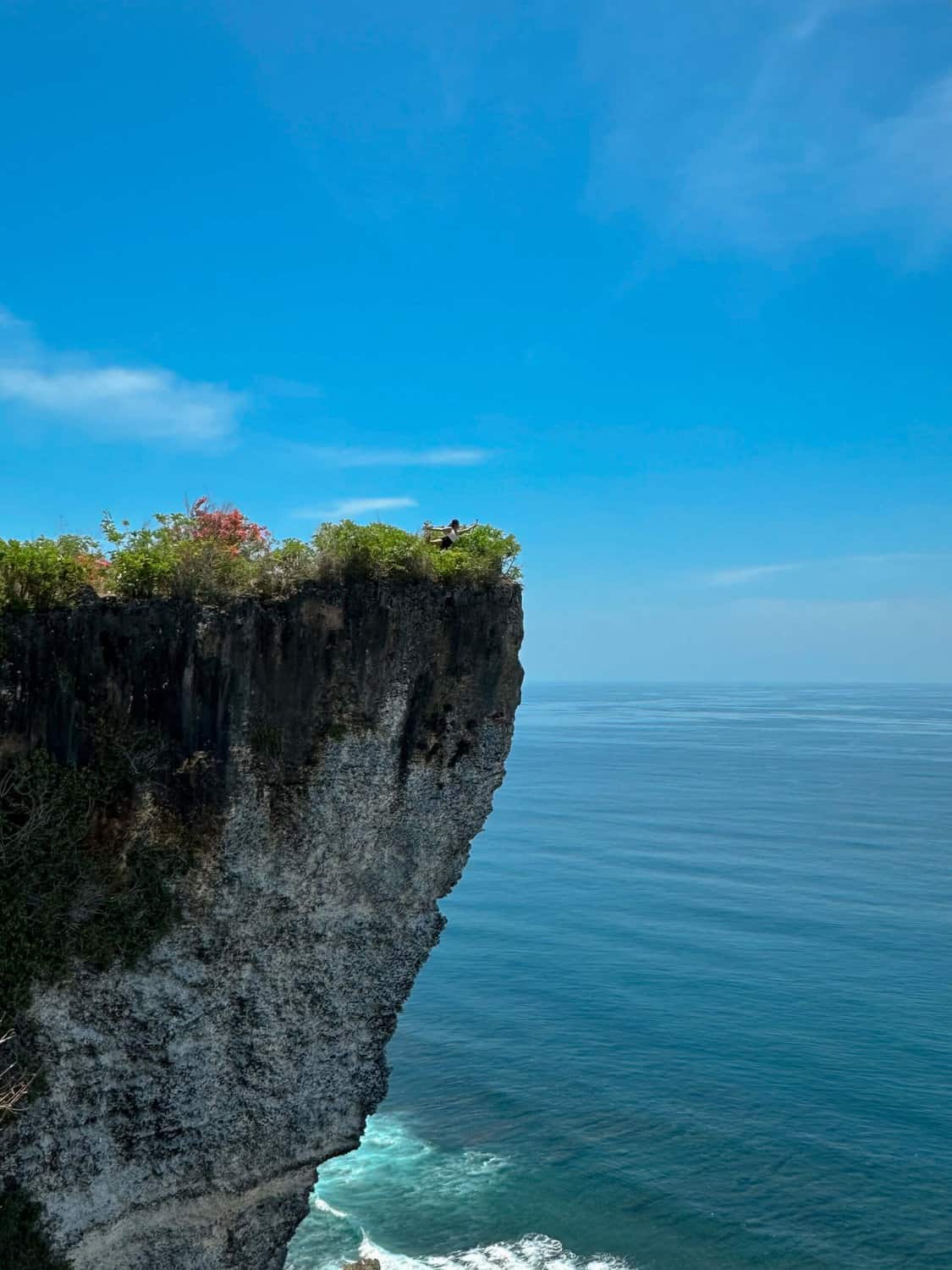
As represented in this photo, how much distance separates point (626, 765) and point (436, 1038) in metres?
87.9

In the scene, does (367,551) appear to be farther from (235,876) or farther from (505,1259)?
(505,1259)

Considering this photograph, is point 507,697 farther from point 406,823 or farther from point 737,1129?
point 737,1129

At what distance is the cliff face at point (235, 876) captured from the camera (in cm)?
1638

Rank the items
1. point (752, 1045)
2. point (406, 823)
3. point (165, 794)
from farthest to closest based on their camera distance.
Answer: point (752, 1045)
point (406, 823)
point (165, 794)

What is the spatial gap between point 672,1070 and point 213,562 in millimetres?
32619

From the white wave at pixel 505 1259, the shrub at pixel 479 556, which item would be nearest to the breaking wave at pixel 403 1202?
the white wave at pixel 505 1259

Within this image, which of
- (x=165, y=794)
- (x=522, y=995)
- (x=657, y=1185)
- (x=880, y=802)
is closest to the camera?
(x=165, y=794)

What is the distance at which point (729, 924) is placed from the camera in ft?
181

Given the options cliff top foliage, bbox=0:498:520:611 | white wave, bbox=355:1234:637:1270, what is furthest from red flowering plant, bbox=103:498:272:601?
white wave, bbox=355:1234:637:1270

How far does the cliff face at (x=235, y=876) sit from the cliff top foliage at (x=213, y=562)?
0.36 meters

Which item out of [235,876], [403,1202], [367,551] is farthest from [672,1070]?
[367,551]

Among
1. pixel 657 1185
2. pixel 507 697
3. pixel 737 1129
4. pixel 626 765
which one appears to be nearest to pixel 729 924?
pixel 737 1129

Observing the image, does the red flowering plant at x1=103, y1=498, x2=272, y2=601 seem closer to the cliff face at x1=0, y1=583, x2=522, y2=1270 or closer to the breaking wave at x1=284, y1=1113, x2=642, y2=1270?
the cliff face at x1=0, y1=583, x2=522, y2=1270

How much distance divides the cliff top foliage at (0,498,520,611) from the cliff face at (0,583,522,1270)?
359mm
